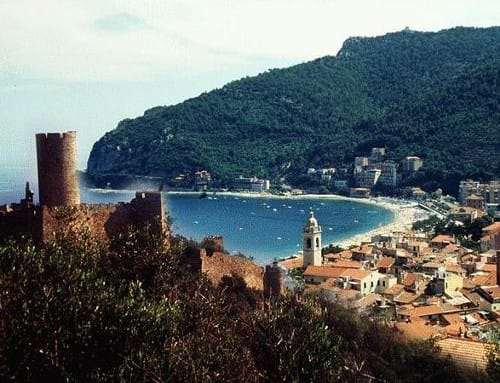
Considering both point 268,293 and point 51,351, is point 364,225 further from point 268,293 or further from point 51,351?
point 51,351

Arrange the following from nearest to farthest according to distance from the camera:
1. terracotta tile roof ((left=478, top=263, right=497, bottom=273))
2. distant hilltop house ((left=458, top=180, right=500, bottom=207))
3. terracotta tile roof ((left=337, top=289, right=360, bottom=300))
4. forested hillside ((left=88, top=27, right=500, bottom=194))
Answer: terracotta tile roof ((left=337, top=289, right=360, bottom=300))
terracotta tile roof ((left=478, top=263, right=497, bottom=273))
distant hilltop house ((left=458, top=180, right=500, bottom=207))
forested hillside ((left=88, top=27, right=500, bottom=194))

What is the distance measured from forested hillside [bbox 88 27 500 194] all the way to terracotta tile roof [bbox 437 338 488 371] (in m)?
78.0

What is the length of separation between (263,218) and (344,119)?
65.3 meters

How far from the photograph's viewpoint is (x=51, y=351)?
912 centimetres

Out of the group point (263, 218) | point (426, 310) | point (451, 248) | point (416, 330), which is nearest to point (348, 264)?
point (451, 248)

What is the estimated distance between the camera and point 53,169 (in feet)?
45.9

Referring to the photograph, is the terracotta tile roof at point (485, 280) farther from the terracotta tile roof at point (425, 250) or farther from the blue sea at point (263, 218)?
the blue sea at point (263, 218)

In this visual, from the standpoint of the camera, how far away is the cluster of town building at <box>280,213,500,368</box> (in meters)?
27.1

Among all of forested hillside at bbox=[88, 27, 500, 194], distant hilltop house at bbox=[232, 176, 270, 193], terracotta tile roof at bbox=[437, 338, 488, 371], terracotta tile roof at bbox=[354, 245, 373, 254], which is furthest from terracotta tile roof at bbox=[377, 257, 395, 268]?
distant hilltop house at bbox=[232, 176, 270, 193]

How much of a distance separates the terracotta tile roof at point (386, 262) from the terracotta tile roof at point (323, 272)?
215 inches

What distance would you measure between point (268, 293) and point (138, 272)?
236 inches

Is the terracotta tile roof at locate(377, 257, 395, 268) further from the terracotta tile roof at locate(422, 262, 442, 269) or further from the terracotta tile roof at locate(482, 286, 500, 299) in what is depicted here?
the terracotta tile roof at locate(482, 286, 500, 299)

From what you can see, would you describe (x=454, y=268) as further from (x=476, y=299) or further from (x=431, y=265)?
(x=476, y=299)

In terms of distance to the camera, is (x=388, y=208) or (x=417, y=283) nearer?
(x=417, y=283)
